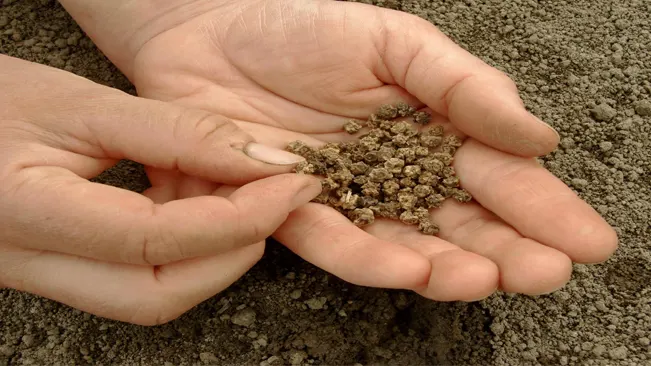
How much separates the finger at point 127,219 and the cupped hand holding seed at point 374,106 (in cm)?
15

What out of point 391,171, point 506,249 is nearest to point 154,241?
point 391,171

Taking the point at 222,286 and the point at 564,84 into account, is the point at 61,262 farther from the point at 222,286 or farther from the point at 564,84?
the point at 564,84

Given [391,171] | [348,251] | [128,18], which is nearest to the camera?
[348,251]

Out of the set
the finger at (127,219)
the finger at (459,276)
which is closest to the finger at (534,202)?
the finger at (459,276)

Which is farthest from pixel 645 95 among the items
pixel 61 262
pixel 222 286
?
pixel 61 262

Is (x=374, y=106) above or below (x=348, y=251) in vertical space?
above

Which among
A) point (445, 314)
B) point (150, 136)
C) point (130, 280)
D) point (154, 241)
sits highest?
point (150, 136)

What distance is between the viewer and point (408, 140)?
1.32 meters

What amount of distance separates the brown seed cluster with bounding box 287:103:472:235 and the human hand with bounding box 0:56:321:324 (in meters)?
0.10

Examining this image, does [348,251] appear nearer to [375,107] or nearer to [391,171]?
[391,171]

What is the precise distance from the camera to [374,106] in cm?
140

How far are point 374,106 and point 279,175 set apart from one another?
0.35 metres

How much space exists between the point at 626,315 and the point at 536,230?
40cm

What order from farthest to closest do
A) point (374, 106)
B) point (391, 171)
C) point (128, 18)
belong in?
point (128, 18) → point (374, 106) → point (391, 171)
